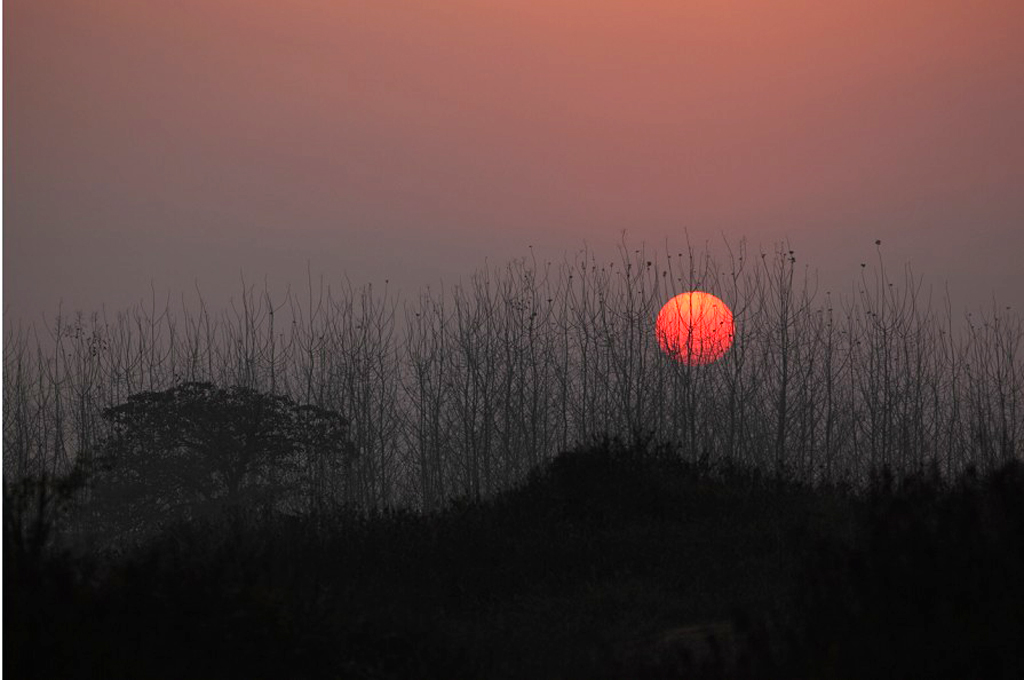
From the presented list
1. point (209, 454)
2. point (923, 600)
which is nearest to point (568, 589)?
point (923, 600)

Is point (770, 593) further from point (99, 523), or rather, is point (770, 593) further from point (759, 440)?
point (99, 523)

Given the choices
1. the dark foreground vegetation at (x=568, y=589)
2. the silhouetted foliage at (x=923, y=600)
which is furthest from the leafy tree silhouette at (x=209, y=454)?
the silhouetted foliage at (x=923, y=600)

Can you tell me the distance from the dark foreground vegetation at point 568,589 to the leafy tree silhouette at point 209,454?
5.80 meters

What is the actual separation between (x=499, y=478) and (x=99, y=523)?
5308 mm

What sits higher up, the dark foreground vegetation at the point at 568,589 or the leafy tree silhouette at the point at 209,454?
the leafy tree silhouette at the point at 209,454

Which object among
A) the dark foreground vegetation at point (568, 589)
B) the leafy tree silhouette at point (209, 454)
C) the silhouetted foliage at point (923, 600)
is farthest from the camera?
the leafy tree silhouette at point (209, 454)

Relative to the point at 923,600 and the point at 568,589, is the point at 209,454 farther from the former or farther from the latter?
the point at 923,600

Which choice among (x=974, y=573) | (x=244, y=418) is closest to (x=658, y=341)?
(x=244, y=418)

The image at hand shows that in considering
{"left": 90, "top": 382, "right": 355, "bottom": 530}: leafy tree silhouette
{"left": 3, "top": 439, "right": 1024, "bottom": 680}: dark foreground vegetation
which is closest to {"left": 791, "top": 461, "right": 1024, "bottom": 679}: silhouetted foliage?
{"left": 3, "top": 439, "right": 1024, "bottom": 680}: dark foreground vegetation

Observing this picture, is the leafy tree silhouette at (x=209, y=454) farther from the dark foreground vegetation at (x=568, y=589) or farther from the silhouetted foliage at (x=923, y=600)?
the silhouetted foliage at (x=923, y=600)

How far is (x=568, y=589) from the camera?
7113mm

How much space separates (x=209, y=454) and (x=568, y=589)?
9301mm

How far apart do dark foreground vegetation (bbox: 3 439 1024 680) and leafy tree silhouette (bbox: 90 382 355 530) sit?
5800 millimetres

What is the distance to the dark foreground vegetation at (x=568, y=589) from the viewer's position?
405 cm
